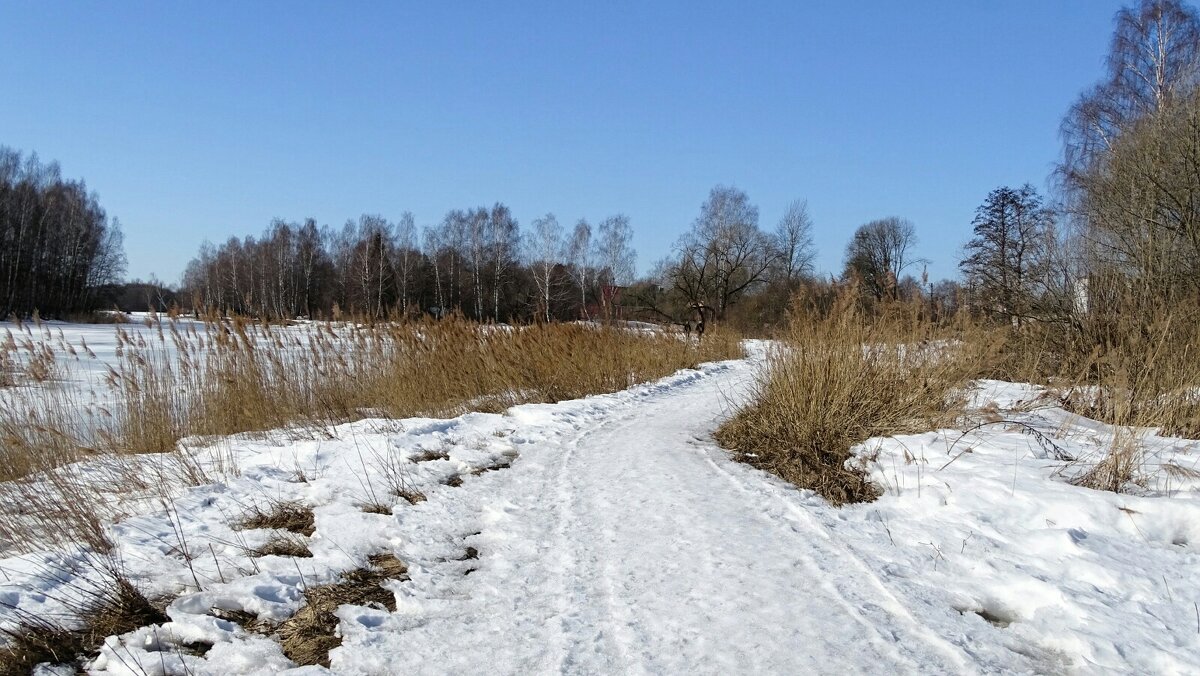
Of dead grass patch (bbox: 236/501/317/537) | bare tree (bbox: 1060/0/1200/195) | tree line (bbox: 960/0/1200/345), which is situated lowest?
dead grass patch (bbox: 236/501/317/537)

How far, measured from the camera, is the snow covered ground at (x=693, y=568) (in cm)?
244

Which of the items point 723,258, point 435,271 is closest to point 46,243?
point 435,271

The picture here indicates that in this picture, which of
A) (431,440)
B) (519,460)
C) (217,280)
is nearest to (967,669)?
(519,460)

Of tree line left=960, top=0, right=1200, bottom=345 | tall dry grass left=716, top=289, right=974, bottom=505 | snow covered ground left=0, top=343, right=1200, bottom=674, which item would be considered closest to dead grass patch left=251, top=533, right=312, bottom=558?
snow covered ground left=0, top=343, right=1200, bottom=674

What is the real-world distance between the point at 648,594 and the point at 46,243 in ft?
184

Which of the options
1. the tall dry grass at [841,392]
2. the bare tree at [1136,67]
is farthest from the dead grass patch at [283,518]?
the bare tree at [1136,67]

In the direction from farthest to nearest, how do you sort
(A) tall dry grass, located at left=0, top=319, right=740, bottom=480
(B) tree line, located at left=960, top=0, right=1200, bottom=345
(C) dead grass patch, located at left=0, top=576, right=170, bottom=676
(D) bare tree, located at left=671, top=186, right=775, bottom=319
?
(D) bare tree, located at left=671, top=186, right=775, bottom=319
(B) tree line, located at left=960, top=0, right=1200, bottom=345
(A) tall dry grass, located at left=0, top=319, right=740, bottom=480
(C) dead grass patch, located at left=0, top=576, right=170, bottom=676

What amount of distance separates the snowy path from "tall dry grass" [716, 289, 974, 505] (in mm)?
788

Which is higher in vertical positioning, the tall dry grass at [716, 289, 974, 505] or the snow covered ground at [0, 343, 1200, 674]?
the tall dry grass at [716, 289, 974, 505]

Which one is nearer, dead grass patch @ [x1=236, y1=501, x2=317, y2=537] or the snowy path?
the snowy path

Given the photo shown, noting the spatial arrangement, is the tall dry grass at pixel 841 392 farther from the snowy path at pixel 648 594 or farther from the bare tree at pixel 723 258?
the bare tree at pixel 723 258

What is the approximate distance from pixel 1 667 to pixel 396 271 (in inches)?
1701

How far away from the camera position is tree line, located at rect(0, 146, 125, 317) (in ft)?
131

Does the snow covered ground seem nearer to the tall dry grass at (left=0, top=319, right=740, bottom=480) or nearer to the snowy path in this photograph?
the snowy path
